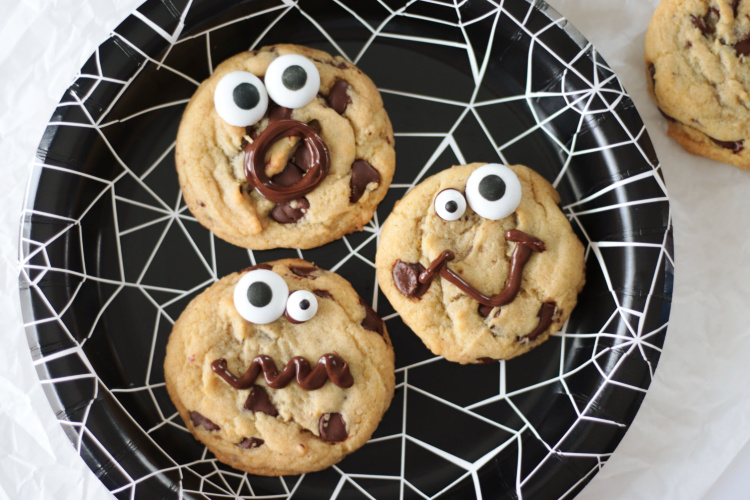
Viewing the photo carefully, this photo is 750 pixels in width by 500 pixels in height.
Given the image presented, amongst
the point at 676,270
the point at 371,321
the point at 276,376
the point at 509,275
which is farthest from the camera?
the point at 676,270

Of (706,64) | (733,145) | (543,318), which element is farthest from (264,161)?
(733,145)

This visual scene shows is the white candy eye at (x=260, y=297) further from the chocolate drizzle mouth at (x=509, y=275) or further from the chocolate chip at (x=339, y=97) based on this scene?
the chocolate chip at (x=339, y=97)

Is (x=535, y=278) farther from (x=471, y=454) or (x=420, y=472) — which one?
(x=420, y=472)

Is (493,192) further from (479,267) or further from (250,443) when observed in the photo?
(250,443)

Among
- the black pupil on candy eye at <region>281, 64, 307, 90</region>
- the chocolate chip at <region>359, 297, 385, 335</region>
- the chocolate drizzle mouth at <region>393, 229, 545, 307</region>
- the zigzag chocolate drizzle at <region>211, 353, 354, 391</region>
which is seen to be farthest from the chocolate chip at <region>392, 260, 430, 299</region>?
the black pupil on candy eye at <region>281, 64, 307, 90</region>

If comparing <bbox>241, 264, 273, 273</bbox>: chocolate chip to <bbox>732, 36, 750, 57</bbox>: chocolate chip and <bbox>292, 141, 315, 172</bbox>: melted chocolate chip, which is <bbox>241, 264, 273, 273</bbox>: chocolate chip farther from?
<bbox>732, 36, 750, 57</bbox>: chocolate chip

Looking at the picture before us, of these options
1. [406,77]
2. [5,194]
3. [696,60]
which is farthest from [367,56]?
[5,194]
